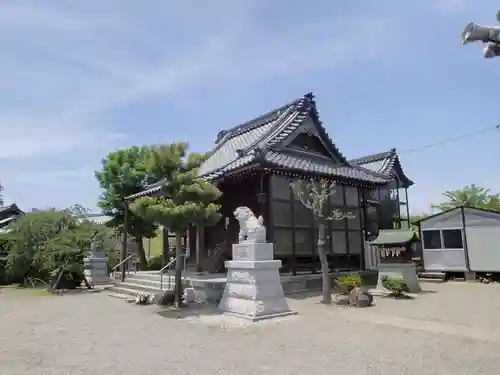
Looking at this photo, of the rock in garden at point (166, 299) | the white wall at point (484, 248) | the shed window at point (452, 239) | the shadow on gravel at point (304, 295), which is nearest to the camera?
the rock in garden at point (166, 299)

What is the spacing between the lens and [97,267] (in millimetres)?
17172

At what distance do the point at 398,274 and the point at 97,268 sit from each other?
1239 centimetres

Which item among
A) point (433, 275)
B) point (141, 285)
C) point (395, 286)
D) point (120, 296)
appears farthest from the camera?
point (433, 275)

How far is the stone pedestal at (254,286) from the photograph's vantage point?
856 cm

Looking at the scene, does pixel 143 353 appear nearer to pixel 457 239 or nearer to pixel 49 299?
pixel 49 299

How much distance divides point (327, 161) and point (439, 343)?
10.1 m

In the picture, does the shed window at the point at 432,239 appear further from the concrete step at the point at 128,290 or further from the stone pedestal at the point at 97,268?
the stone pedestal at the point at 97,268

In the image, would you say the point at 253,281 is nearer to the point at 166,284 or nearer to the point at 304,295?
the point at 304,295

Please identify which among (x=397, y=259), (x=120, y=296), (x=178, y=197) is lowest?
(x=120, y=296)

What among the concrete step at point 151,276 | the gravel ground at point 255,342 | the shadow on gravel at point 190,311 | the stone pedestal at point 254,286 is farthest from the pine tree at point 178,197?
the concrete step at point 151,276

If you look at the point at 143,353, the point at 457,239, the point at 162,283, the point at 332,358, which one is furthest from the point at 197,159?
the point at 457,239

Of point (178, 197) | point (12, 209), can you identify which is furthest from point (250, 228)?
point (12, 209)

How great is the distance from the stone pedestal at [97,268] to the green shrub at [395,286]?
38.7 ft

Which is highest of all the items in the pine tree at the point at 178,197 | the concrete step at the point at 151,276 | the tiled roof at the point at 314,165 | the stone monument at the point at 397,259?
the tiled roof at the point at 314,165
